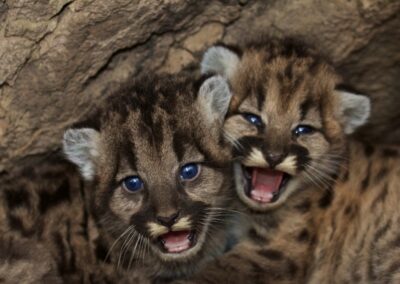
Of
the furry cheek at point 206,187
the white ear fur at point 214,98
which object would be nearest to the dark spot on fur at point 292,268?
the furry cheek at point 206,187

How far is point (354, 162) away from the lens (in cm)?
499

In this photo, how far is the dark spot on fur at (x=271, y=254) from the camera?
Answer: 15.5 feet

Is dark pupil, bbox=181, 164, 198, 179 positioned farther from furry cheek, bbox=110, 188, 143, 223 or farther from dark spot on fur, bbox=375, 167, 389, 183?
dark spot on fur, bbox=375, 167, 389, 183

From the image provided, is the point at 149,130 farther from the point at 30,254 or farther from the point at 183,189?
the point at 30,254

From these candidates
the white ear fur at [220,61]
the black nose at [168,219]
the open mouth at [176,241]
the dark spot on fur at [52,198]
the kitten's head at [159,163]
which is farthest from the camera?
the white ear fur at [220,61]

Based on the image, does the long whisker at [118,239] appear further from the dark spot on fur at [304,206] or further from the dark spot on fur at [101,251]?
the dark spot on fur at [304,206]

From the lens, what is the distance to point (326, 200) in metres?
4.91

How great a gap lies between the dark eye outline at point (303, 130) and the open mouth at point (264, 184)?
10.4 inches

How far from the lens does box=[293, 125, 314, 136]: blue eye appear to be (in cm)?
475

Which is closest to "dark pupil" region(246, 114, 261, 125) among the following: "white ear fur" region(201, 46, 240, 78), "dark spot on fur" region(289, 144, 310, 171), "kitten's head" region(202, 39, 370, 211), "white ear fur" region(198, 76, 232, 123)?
"kitten's head" region(202, 39, 370, 211)

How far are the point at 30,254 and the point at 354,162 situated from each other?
208 centimetres

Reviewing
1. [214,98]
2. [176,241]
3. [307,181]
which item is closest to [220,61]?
[214,98]

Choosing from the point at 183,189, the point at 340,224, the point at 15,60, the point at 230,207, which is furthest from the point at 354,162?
the point at 15,60

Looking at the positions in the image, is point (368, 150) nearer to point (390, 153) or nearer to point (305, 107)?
point (390, 153)
